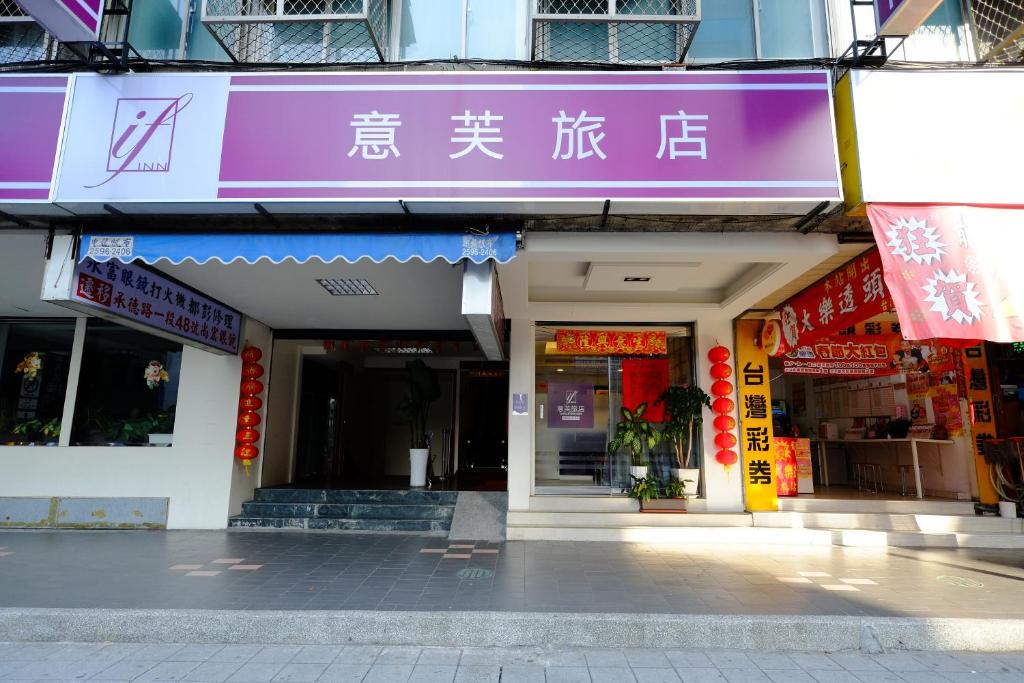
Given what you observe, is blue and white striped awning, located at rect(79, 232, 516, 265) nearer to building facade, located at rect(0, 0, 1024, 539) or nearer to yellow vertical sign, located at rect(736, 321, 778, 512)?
building facade, located at rect(0, 0, 1024, 539)

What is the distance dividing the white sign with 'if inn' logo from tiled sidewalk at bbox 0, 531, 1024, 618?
3138 mm

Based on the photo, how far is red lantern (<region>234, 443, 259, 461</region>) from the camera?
7.50 metres

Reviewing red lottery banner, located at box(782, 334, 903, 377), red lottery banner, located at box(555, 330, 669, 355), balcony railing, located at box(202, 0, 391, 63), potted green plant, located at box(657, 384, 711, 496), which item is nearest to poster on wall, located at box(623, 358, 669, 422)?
red lottery banner, located at box(555, 330, 669, 355)

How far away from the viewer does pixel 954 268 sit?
415cm

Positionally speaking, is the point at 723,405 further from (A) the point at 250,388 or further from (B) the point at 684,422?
(A) the point at 250,388

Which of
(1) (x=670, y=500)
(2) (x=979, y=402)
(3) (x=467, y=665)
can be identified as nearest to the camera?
(3) (x=467, y=665)

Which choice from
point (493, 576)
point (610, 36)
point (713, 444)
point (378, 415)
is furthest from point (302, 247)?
point (378, 415)

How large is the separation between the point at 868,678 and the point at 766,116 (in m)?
3.88

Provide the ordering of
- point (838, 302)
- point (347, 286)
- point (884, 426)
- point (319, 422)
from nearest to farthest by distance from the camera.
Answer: point (838, 302), point (347, 286), point (884, 426), point (319, 422)

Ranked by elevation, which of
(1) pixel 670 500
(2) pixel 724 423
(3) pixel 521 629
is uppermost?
(2) pixel 724 423

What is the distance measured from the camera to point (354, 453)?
11789 mm

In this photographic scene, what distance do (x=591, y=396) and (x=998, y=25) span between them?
5.73m

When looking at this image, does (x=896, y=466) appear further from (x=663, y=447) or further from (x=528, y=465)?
(x=528, y=465)

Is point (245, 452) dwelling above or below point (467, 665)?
above
